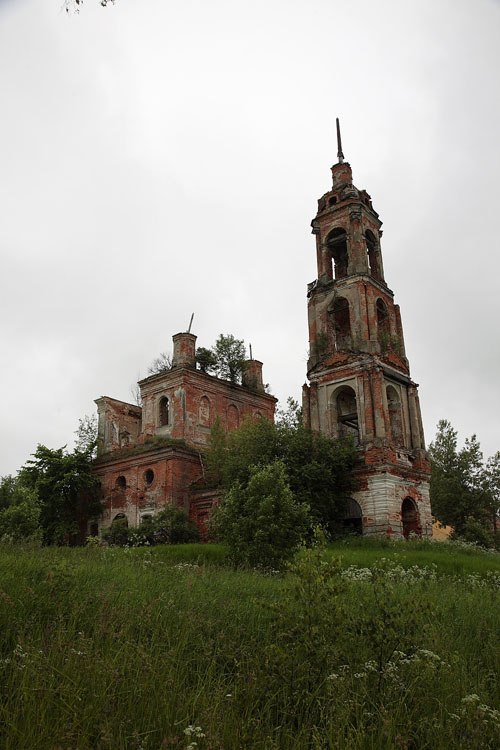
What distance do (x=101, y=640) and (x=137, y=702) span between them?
49.4 inches

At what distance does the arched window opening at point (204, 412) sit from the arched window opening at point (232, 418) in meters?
1.86

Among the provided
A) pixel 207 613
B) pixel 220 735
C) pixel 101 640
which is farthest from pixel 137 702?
pixel 207 613

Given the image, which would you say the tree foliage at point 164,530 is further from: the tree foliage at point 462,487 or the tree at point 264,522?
the tree foliage at point 462,487

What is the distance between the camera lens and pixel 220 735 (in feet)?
13.7

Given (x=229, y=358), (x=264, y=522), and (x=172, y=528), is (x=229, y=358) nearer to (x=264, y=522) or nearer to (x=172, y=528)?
(x=172, y=528)

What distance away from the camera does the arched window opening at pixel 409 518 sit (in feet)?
91.9

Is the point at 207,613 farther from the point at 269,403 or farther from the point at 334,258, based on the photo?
the point at 269,403

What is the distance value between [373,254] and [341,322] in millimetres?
4882

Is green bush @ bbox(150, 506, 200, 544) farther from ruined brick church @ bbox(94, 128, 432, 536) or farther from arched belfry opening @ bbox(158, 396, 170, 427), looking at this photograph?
arched belfry opening @ bbox(158, 396, 170, 427)

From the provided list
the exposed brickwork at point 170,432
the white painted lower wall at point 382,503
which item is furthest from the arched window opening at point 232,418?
the white painted lower wall at point 382,503

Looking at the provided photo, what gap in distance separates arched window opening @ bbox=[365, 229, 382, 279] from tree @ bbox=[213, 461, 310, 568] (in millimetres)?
20817

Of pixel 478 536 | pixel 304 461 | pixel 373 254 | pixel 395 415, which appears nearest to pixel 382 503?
pixel 304 461

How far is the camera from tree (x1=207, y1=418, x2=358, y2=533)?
25.2 m

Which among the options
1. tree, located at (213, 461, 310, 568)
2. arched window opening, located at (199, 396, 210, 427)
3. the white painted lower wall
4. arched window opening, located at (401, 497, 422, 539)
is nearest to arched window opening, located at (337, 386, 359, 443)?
the white painted lower wall
